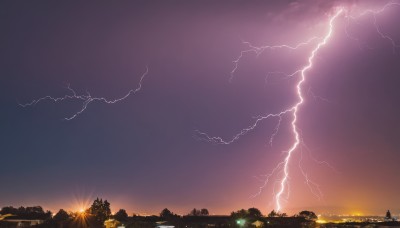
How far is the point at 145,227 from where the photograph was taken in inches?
1767

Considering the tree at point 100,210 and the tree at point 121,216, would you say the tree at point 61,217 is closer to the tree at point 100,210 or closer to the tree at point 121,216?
the tree at point 100,210

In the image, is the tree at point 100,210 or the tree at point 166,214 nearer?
the tree at point 100,210

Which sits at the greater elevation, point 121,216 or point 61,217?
point 121,216

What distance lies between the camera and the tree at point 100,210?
41.0m

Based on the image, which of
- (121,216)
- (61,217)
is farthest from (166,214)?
(61,217)

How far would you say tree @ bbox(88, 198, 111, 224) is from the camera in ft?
134

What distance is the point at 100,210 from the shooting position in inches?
1718

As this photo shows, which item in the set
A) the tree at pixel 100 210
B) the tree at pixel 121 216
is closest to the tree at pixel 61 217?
the tree at pixel 100 210

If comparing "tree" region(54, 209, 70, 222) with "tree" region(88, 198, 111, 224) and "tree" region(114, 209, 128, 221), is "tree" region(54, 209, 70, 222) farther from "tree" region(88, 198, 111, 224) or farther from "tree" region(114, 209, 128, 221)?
"tree" region(114, 209, 128, 221)

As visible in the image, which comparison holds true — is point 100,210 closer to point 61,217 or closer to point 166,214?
point 61,217

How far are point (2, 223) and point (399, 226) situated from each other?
129ft

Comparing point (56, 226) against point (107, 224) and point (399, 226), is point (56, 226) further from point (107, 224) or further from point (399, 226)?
point (399, 226)

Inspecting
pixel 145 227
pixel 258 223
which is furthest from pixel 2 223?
pixel 258 223

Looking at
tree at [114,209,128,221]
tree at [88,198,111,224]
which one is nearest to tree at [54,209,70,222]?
tree at [88,198,111,224]
